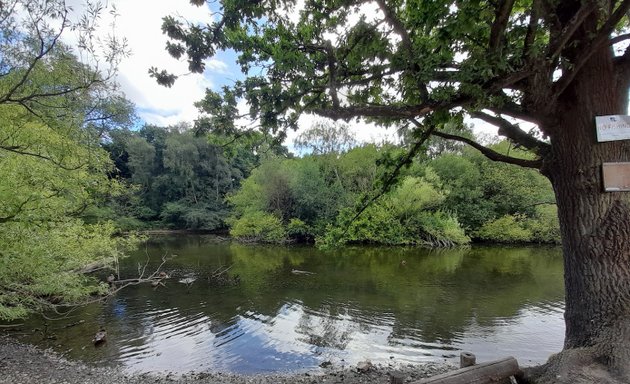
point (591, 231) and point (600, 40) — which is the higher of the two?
point (600, 40)

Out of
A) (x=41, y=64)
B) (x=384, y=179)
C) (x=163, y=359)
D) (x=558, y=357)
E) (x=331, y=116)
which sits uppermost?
(x=41, y=64)

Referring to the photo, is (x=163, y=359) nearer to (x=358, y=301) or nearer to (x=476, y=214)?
(x=358, y=301)

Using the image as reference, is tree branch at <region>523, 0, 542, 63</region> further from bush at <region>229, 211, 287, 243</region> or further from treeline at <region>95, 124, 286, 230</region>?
treeline at <region>95, 124, 286, 230</region>

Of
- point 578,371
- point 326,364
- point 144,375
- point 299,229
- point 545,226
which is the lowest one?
point 144,375

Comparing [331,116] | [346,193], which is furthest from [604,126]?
[346,193]

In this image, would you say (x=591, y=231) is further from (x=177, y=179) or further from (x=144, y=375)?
(x=177, y=179)

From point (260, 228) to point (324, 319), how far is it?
901 inches

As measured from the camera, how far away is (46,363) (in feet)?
26.9

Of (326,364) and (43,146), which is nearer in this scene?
(43,146)

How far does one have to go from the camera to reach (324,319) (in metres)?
11.6

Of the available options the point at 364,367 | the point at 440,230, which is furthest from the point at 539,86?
the point at 440,230

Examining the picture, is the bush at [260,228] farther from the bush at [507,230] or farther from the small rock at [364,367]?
the small rock at [364,367]

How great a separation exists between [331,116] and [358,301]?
10.8 metres

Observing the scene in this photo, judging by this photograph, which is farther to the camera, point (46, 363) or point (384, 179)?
point (46, 363)
